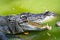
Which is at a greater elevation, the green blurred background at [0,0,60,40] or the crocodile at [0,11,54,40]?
the green blurred background at [0,0,60,40]

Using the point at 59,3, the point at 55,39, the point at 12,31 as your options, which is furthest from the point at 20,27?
the point at 59,3

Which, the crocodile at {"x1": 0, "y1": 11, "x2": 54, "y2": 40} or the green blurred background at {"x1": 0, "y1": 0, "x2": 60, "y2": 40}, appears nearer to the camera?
the crocodile at {"x1": 0, "y1": 11, "x2": 54, "y2": 40}

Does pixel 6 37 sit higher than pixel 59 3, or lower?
lower

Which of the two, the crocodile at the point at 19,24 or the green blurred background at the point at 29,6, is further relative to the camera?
the green blurred background at the point at 29,6

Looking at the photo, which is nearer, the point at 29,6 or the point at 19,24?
the point at 19,24

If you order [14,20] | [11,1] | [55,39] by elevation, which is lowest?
[55,39]

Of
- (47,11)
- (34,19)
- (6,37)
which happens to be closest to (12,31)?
(6,37)

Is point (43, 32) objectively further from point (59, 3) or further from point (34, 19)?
point (59, 3)

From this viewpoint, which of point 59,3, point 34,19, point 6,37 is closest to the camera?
point 6,37

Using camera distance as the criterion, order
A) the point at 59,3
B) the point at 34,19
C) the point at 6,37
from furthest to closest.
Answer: the point at 59,3 → the point at 34,19 → the point at 6,37

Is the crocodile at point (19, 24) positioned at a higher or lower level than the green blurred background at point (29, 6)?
lower

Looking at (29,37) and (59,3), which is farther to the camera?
(59,3)
